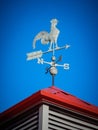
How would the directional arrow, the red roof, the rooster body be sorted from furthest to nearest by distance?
the rooster body < the directional arrow < the red roof

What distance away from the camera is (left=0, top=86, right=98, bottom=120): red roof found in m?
7.43

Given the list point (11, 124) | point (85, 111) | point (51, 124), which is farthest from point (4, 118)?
point (85, 111)

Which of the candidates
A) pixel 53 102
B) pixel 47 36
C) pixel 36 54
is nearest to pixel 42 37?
pixel 47 36

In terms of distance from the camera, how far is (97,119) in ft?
26.0

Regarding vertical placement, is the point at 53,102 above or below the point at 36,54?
below

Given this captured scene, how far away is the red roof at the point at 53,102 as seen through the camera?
7427mm

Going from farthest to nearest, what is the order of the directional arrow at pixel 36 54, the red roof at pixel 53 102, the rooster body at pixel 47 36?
the rooster body at pixel 47 36, the directional arrow at pixel 36 54, the red roof at pixel 53 102

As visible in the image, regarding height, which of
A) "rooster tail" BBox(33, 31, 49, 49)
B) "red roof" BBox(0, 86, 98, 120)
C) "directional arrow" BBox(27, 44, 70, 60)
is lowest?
"red roof" BBox(0, 86, 98, 120)

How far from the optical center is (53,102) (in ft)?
24.5

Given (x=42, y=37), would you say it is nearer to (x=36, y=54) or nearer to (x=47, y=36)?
(x=47, y=36)

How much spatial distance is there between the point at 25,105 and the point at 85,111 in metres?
1.29

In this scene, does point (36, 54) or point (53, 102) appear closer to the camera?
point (53, 102)

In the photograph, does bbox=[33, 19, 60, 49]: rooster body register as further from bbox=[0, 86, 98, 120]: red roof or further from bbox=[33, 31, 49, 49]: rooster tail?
bbox=[0, 86, 98, 120]: red roof

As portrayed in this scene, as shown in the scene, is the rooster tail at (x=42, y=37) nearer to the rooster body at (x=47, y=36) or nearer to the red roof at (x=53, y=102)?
the rooster body at (x=47, y=36)
